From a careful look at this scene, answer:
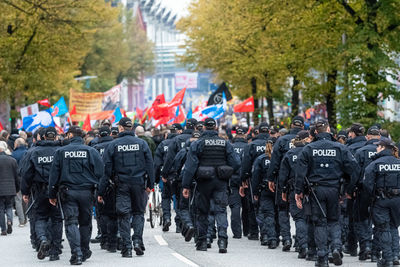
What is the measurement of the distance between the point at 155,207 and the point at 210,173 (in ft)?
17.2

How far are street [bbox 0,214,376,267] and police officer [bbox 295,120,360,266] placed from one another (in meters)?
0.73

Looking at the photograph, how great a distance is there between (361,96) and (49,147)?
596 inches

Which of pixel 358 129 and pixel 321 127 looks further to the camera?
pixel 358 129

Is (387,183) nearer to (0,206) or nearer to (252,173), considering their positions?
(252,173)

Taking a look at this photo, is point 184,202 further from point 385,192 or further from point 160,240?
point 385,192

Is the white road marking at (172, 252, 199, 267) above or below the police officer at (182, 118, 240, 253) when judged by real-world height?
below

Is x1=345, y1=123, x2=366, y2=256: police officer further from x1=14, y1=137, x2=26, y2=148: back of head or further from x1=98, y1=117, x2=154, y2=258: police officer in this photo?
x1=14, y1=137, x2=26, y2=148: back of head

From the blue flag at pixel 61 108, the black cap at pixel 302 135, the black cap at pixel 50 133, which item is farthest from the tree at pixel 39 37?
the black cap at pixel 302 135

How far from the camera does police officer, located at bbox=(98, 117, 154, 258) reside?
47.1 ft

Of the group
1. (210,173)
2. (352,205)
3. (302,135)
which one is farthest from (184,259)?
(352,205)

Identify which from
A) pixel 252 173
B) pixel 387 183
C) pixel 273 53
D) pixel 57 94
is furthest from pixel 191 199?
pixel 57 94

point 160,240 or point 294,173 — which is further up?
point 294,173

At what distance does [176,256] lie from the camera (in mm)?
14344

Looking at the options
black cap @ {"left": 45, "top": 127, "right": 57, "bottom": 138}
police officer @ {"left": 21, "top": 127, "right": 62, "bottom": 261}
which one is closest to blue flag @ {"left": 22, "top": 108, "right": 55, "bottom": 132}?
black cap @ {"left": 45, "top": 127, "right": 57, "bottom": 138}
